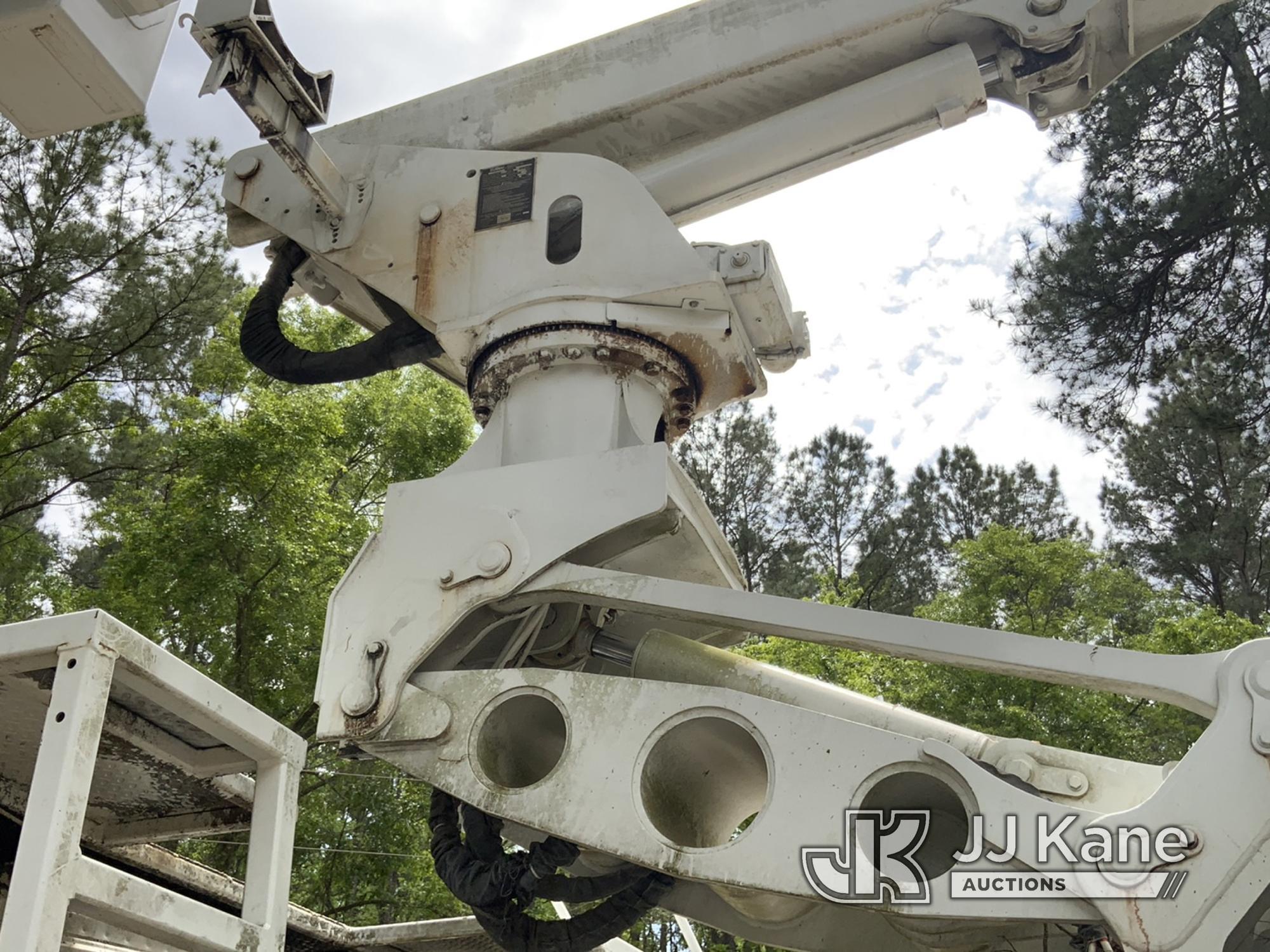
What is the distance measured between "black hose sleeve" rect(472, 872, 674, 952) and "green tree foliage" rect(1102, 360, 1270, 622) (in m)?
17.1

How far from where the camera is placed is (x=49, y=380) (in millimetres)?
15047

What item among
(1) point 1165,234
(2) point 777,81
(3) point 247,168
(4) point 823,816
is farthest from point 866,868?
(1) point 1165,234

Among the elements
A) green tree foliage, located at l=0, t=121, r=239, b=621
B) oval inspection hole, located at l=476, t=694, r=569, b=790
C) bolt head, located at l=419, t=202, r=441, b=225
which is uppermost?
green tree foliage, located at l=0, t=121, r=239, b=621

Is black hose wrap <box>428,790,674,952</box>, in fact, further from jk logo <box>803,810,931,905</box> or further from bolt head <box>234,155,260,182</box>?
bolt head <box>234,155,260,182</box>

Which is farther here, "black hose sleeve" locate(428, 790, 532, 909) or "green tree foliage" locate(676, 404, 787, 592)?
"green tree foliage" locate(676, 404, 787, 592)

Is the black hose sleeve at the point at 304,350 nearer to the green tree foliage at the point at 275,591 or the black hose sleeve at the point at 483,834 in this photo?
the black hose sleeve at the point at 483,834

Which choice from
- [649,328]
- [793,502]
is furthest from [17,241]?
[793,502]

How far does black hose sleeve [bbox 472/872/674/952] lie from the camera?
426 cm

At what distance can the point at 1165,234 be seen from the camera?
41.4ft

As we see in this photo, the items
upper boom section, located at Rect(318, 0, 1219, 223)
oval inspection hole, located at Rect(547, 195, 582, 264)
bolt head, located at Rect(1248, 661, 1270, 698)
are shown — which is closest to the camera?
bolt head, located at Rect(1248, 661, 1270, 698)

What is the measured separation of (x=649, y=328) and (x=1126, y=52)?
2.50 m

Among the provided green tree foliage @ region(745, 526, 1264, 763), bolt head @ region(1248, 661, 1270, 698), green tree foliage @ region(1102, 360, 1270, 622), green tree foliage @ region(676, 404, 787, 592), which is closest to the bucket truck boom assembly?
bolt head @ region(1248, 661, 1270, 698)

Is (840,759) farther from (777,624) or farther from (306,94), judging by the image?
(306,94)

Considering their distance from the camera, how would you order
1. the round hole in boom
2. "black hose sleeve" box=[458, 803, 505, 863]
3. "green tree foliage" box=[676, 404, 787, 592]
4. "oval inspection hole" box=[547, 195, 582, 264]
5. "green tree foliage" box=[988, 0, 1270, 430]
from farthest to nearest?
"green tree foliage" box=[676, 404, 787, 592]
"green tree foliage" box=[988, 0, 1270, 430]
"oval inspection hole" box=[547, 195, 582, 264]
"black hose sleeve" box=[458, 803, 505, 863]
the round hole in boom
